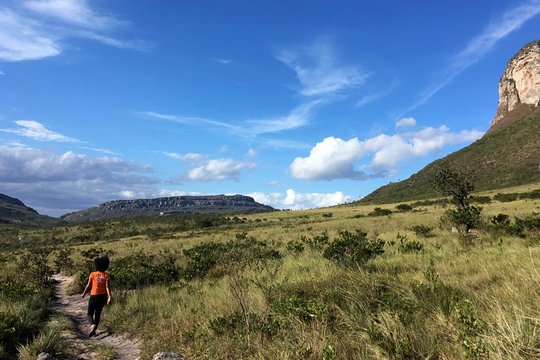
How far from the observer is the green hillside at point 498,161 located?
256ft

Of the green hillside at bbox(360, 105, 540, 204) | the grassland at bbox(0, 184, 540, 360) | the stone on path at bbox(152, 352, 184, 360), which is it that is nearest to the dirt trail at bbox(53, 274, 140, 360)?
the grassland at bbox(0, 184, 540, 360)

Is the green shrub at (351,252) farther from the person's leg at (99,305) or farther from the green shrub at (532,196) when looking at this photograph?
the green shrub at (532,196)

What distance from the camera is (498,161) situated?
290ft

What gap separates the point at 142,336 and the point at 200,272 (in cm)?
682

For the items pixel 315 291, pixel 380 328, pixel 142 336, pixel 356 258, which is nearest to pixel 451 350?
pixel 380 328

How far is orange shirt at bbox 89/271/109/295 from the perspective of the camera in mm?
9523

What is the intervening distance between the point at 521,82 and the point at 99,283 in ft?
516

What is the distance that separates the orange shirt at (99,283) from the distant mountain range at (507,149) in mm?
50939

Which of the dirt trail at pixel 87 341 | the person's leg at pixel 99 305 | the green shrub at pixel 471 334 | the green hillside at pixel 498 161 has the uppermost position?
the green hillside at pixel 498 161

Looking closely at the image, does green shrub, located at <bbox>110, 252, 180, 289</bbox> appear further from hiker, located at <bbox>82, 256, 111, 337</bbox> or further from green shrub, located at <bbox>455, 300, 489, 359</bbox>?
green shrub, located at <bbox>455, 300, 489, 359</bbox>

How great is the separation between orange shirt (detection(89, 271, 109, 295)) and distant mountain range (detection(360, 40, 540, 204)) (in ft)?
167

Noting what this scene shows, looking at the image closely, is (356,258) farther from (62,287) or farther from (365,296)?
(62,287)

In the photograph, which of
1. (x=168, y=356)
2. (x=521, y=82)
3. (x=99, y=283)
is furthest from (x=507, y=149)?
(x=168, y=356)

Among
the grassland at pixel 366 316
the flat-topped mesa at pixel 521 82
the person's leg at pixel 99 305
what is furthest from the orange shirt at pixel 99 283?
the flat-topped mesa at pixel 521 82
